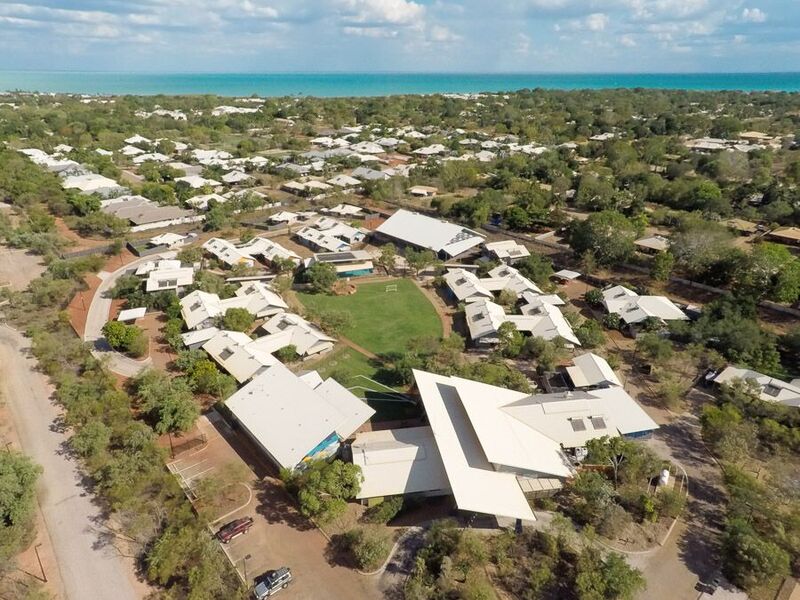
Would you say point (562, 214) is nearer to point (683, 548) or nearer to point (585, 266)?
point (585, 266)

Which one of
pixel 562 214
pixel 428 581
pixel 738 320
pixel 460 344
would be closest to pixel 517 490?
pixel 428 581

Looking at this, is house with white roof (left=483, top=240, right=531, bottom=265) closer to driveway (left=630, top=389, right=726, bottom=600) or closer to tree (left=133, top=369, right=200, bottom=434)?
driveway (left=630, top=389, right=726, bottom=600)

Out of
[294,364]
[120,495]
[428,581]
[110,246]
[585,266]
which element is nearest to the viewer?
[428,581]

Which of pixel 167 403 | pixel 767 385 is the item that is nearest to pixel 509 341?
pixel 767 385

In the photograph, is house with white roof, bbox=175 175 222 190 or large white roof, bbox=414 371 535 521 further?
house with white roof, bbox=175 175 222 190

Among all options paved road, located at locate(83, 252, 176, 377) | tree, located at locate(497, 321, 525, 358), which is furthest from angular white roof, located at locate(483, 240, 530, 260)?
paved road, located at locate(83, 252, 176, 377)

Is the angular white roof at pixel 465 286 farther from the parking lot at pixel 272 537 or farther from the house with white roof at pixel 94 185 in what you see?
the house with white roof at pixel 94 185

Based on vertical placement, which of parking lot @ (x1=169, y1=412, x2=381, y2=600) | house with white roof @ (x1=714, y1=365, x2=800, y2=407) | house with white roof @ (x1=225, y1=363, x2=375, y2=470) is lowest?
parking lot @ (x1=169, y1=412, x2=381, y2=600)
